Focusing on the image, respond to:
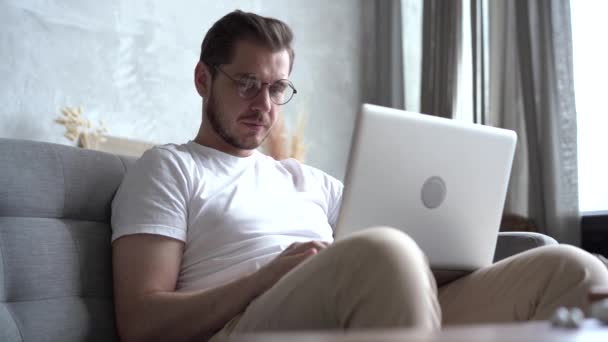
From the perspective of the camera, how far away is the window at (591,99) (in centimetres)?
342

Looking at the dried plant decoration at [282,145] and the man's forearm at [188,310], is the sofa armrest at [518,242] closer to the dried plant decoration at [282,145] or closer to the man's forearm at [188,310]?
the man's forearm at [188,310]

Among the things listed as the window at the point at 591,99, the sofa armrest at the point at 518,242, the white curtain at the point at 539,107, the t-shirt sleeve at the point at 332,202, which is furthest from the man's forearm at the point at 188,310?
the window at the point at 591,99

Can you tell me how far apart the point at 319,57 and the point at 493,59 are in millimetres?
866

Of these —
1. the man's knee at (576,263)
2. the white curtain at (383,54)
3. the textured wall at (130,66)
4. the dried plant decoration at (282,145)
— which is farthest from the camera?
the white curtain at (383,54)

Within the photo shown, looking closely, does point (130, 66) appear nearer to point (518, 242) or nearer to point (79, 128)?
point (79, 128)

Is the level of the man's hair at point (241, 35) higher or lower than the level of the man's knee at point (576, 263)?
higher

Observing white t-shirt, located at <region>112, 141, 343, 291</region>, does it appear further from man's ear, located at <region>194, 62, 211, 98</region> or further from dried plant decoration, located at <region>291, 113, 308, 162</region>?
dried plant decoration, located at <region>291, 113, 308, 162</region>

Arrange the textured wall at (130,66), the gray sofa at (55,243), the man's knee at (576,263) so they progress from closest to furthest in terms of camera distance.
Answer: the man's knee at (576,263)
the gray sofa at (55,243)
the textured wall at (130,66)

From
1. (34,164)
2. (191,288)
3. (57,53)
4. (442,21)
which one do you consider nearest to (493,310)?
(191,288)

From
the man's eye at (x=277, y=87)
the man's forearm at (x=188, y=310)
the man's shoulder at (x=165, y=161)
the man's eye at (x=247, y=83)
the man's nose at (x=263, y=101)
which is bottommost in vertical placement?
the man's forearm at (x=188, y=310)

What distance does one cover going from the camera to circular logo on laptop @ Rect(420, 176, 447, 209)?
145cm

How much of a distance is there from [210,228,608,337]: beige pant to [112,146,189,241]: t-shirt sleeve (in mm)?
302

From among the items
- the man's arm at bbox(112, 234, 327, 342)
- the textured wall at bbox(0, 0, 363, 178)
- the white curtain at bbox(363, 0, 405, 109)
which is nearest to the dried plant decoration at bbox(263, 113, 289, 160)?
the textured wall at bbox(0, 0, 363, 178)

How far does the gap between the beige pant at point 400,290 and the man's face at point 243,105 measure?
64cm
